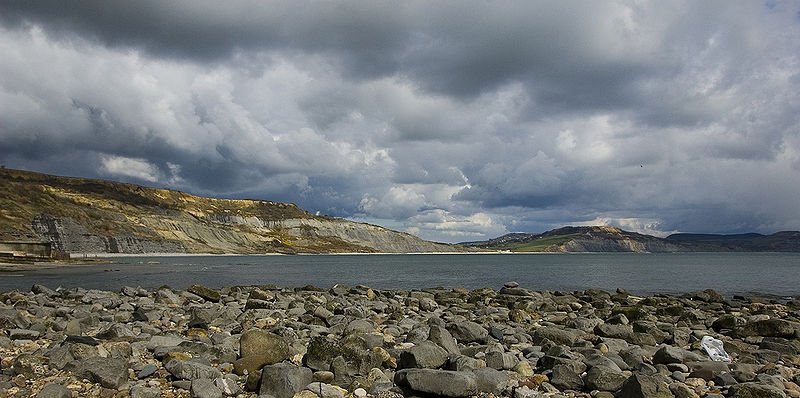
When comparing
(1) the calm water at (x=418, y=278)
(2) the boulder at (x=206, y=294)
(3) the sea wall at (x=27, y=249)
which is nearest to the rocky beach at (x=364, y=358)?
(2) the boulder at (x=206, y=294)

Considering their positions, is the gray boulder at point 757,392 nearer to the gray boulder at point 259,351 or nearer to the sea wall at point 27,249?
the gray boulder at point 259,351

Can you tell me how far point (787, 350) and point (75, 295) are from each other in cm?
3331

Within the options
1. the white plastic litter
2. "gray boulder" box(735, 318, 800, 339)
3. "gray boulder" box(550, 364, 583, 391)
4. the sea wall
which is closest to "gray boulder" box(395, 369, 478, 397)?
"gray boulder" box(550, 364, 583, 391)

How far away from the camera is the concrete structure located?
9669 cm

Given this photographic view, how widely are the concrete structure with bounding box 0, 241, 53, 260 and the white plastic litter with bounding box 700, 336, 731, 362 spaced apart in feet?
354

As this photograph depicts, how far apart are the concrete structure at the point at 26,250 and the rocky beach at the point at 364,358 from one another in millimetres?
89803

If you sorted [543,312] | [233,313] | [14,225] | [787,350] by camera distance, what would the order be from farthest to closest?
[14,225] → [543,312] → [233,313] → [787,350]

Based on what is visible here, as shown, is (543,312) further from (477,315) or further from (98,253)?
(98,253)

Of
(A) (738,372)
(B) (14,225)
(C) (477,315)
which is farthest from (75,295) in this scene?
(B) (14,225)

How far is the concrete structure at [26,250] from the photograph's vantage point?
9669 cm

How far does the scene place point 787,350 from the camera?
56.0 feet

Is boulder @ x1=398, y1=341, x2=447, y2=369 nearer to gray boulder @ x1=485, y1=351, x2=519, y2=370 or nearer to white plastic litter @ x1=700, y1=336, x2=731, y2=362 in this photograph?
gray boulder @ x1=485, y1=351, x2=519, y2=370

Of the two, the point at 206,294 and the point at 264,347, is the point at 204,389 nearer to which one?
the point at 264,347

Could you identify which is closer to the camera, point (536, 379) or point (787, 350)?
point (536, 379)
